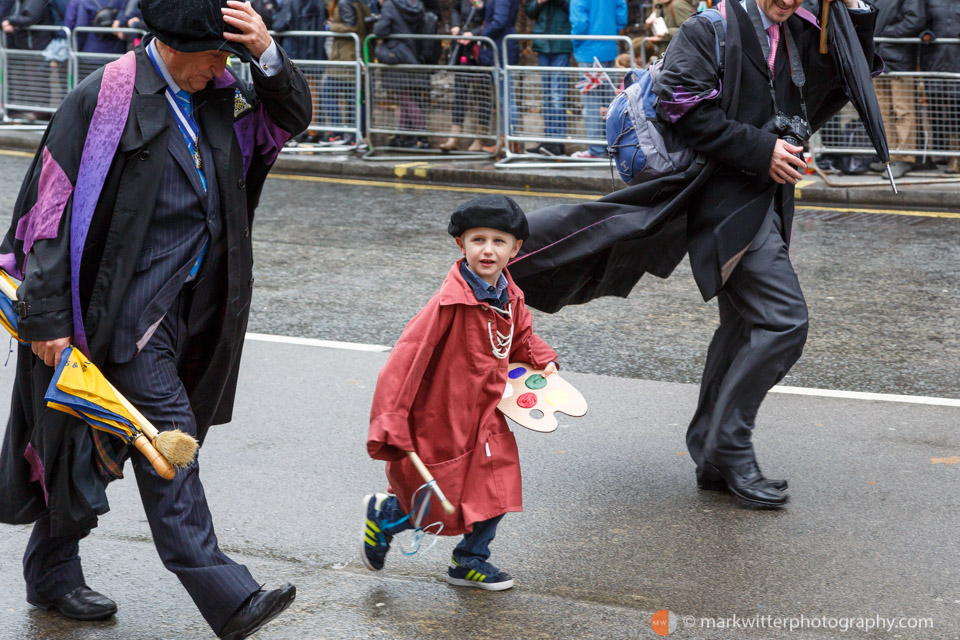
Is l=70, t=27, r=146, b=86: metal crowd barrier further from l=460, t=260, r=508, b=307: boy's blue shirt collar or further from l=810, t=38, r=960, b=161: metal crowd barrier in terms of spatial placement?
l=460, t=260, r=508, b=307: boy's blue shirt collar

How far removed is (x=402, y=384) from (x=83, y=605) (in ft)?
3.89

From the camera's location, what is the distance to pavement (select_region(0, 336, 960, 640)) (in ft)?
12.3

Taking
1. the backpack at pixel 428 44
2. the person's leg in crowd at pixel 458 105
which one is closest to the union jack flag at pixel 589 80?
the person's leg in crowd at pixel 458 105

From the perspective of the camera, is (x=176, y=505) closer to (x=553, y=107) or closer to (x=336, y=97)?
(x=553, y=107)

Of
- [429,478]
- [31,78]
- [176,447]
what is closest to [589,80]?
[31,78]

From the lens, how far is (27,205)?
11.3 feet

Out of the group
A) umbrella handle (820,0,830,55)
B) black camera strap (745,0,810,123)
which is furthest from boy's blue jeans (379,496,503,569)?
umbrella handle (820,0,830,55)

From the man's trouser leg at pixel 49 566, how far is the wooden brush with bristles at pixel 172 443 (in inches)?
25.4

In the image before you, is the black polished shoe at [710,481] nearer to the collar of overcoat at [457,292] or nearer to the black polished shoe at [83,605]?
the collar of overcoat at [457,292]

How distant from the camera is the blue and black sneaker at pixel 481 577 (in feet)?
12.9

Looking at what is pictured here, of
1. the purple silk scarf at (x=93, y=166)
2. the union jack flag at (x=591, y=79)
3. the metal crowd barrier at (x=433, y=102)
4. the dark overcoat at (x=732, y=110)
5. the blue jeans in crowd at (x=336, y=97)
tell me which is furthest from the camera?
the blue jeans in crowd at (x=336, y=97)

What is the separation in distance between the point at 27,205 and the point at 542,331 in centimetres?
409

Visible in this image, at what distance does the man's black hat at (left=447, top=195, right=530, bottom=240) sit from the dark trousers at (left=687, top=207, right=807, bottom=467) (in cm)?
121

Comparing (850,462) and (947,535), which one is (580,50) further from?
(947,535)
